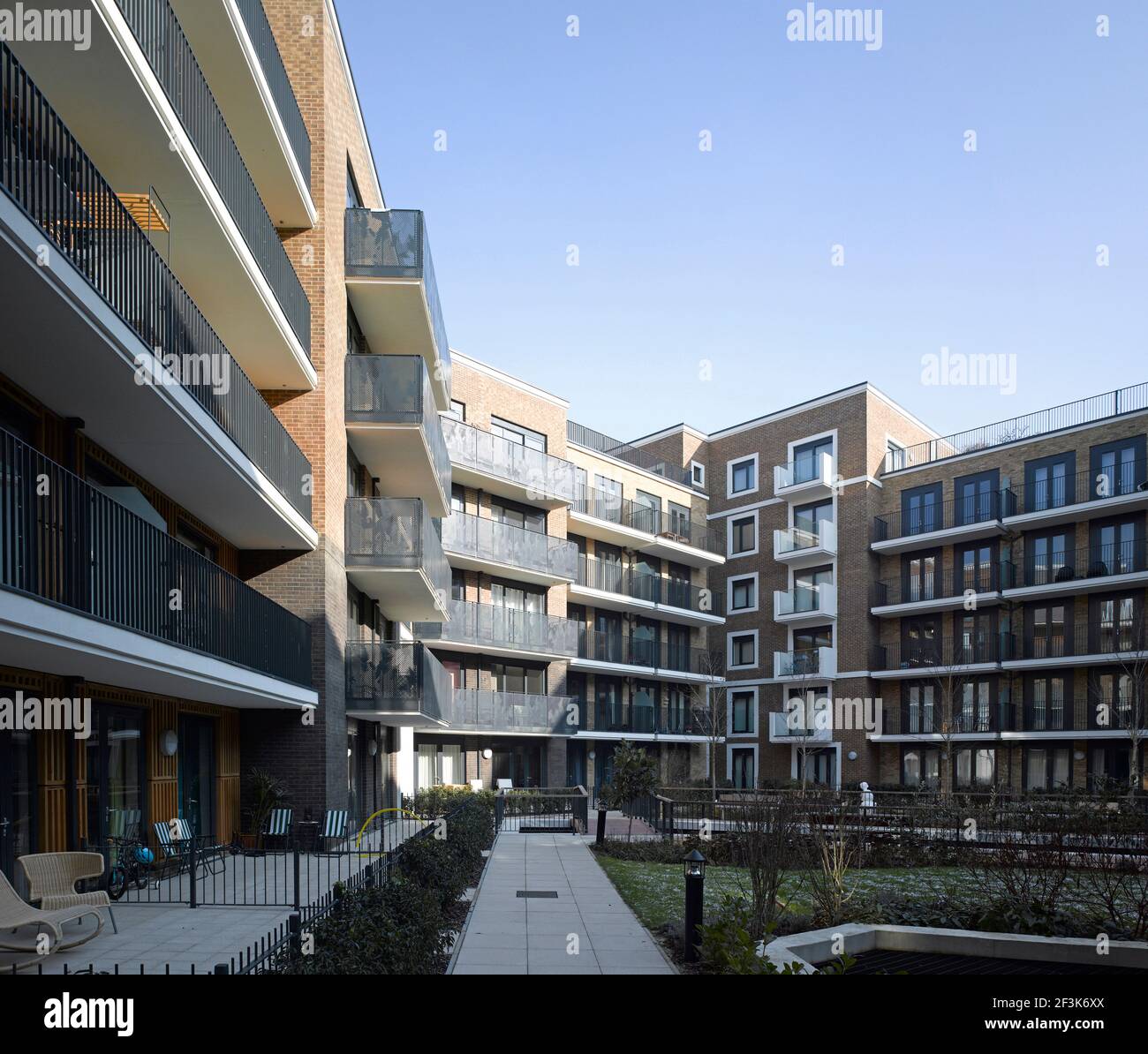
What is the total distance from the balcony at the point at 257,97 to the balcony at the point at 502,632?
Answer: 45.0ft

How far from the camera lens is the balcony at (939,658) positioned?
38344 millimetres

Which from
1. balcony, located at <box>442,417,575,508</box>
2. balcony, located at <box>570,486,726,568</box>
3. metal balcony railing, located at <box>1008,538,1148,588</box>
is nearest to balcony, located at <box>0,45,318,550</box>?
balcony, located at <box>442,417,575,508</box>

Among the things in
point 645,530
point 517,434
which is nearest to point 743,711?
point 645,530

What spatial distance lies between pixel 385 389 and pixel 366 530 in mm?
2880

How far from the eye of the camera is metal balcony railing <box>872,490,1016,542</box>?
127 feet

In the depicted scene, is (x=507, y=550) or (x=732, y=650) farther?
(x=732, y=650)

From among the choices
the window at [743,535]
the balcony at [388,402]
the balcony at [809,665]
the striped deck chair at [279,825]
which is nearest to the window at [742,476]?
the window at [743,535]

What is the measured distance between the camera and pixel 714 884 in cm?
1566

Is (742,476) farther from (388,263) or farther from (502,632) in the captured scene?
(388,263)

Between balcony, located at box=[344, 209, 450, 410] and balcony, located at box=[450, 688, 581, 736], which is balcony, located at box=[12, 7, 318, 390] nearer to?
balcony, located at box=[344, 209, 450, 410]

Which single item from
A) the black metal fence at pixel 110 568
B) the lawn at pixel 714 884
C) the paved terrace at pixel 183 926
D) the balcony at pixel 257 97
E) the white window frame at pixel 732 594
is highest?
the balcony at pixel 257 97

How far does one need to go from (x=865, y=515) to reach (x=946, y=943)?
1303 inches

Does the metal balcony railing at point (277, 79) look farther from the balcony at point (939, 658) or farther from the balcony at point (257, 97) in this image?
the balcony at point (939, 658)

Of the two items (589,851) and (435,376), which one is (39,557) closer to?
(589,851)
